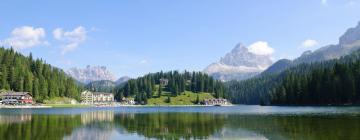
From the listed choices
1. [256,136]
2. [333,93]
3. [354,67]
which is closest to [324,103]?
[333,93]

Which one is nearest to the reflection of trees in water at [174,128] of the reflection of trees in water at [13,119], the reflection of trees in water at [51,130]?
the reflection of trees in water at [51,130]

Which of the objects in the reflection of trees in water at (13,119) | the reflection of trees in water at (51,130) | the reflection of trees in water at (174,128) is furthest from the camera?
the reflection of trees in water at (13,119)

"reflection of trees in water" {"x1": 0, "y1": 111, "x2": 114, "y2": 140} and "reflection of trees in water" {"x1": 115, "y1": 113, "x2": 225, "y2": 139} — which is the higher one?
"reflection of trees in water" {"x1": 0, "y1": 111, "x2": 114, "y2": 140}

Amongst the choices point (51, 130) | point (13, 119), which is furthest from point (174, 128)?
point (13, 119)

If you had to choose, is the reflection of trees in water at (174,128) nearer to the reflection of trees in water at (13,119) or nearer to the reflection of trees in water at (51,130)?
the reflection of trees in water at (51,130)

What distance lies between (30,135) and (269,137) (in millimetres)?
27103

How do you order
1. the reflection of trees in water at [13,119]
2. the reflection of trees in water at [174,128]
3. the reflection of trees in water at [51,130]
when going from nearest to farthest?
the reflection of trees in water at [51,130] → the reflection of trees in water at [174,128] → the reflection of trees in water at [13,119]

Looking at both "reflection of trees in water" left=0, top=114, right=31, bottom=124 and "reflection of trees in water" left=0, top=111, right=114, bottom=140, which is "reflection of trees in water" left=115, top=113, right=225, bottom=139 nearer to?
"reflection of trees in water" left=0, top=111, right=114, bottom=140

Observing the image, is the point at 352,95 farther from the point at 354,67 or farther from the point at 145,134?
the point at 145,134

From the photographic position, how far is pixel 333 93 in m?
192

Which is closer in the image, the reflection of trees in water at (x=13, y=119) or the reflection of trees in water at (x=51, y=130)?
the reflection of trees in water at (x=51, y=130)

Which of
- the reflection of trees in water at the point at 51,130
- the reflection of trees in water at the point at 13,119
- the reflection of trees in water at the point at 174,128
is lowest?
the reflection of trees in water at the point at 174,128

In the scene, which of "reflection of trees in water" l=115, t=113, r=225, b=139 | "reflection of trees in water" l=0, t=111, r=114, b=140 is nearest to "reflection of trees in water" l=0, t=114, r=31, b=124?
"reflection of trees in water" l=0, t=111, r=114, b=140

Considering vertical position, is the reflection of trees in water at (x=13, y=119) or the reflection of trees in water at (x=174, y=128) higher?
the reflection of trees in water at (x=13, y=119)
